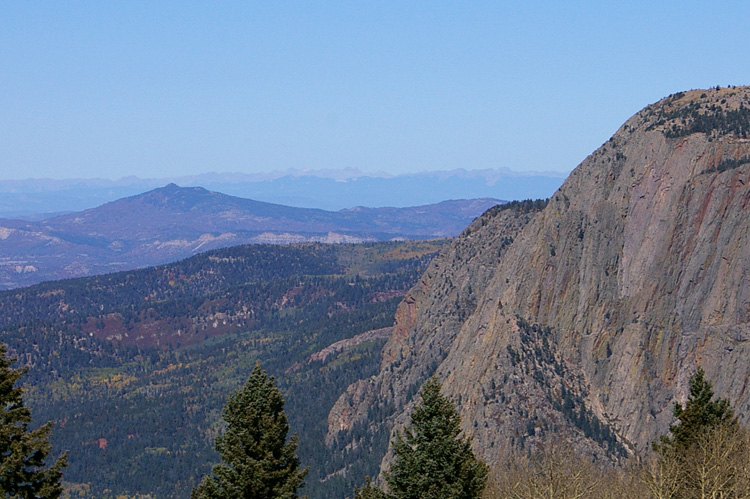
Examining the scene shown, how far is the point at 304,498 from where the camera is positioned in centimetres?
4409

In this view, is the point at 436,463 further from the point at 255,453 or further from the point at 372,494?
the point at 255,453

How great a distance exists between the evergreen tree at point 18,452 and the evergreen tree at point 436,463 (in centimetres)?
1526

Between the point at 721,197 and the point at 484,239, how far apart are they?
243 feet

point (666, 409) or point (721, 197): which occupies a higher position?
point (721, 197)

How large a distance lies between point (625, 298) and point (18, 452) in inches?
4151

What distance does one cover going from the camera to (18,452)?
37.1 meters

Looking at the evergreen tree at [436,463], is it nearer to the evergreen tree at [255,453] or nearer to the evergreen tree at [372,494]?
the evergreen tree at [372,494]

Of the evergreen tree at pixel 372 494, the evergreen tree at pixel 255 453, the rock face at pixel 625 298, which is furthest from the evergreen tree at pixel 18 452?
the rock face at pixel 625 298

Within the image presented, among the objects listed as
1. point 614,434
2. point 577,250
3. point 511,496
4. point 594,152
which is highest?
point 594,152

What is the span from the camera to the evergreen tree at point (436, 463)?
41062 millimetres

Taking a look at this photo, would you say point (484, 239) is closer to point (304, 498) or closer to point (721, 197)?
point (721, 197)

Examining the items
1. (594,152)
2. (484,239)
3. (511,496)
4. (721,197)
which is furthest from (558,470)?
(484,239)

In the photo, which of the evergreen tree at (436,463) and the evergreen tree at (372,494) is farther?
the evergreen tree at (372,494)

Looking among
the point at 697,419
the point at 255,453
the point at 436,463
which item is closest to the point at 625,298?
the point at 697,419
